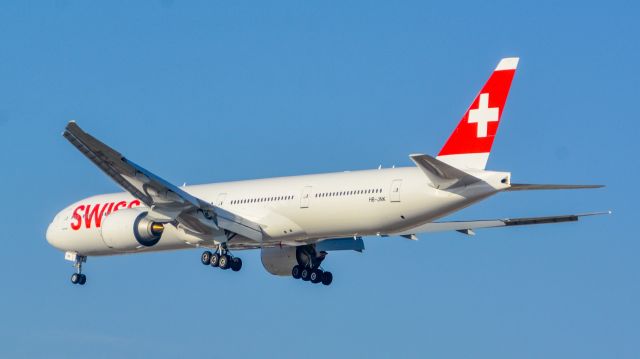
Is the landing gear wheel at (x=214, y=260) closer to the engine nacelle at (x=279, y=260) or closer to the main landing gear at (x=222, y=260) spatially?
the main landing gear at (x=222, y=260)

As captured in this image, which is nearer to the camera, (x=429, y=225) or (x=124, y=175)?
(x=124, y=175)

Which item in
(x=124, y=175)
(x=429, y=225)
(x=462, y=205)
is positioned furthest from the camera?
(x=429, y=225)

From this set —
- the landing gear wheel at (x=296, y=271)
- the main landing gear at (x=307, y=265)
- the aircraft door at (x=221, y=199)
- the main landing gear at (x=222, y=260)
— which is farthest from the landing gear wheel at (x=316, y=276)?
the aircraft door at (x=221, y=199)

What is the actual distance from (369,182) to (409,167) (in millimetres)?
1531

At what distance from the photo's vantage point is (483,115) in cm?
5209

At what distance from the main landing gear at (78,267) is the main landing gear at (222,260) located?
24.4 feet

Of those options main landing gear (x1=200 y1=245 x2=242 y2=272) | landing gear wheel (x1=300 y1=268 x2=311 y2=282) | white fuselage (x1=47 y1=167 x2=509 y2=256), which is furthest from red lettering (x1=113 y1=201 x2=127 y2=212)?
landing gear wheel (x1=300 y1=268 x2=311 y2=282)

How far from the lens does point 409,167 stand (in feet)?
175

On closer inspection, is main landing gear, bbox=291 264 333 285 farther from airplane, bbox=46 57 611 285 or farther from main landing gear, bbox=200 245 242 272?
main landing gear, bbox=200 245 242 272

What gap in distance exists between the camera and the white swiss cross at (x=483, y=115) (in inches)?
2044

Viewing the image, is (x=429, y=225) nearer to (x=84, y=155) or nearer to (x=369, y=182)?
(x=369, y=182)

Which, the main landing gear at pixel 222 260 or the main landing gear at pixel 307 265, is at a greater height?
the main landing gear at pixel 307 265

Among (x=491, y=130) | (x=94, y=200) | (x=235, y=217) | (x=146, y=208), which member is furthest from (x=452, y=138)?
(x=94, y=200)

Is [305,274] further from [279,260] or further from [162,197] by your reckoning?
[162,197]
